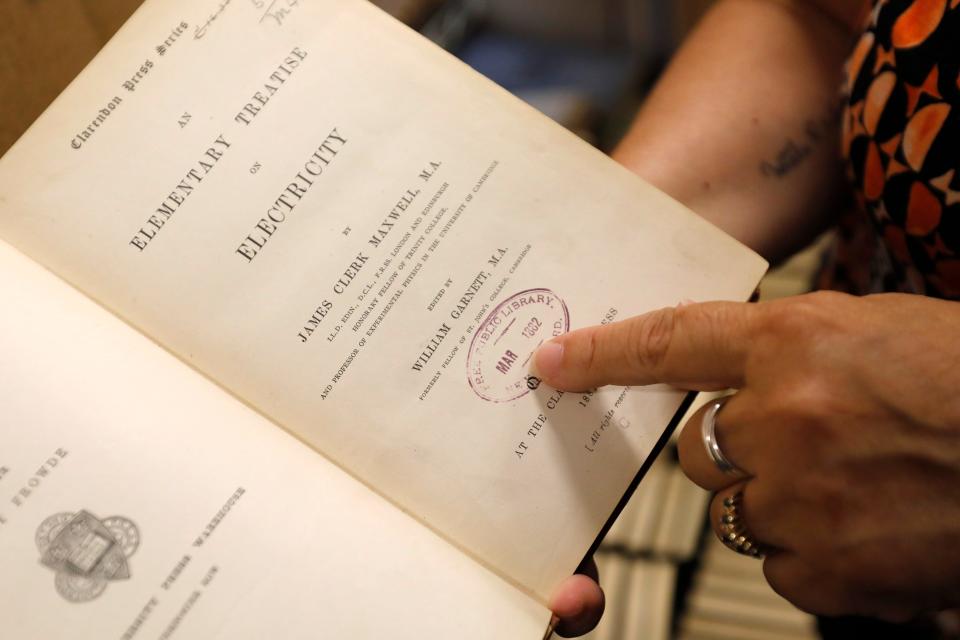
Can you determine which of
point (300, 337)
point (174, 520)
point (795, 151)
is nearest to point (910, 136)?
→ point (795, 151)

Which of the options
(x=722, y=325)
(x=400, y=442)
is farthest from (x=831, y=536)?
(x=400, y=442)

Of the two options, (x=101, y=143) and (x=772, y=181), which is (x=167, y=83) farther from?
(x=772, y=181)

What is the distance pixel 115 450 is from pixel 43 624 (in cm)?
10

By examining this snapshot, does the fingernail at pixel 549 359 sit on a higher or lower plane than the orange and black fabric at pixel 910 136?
lower

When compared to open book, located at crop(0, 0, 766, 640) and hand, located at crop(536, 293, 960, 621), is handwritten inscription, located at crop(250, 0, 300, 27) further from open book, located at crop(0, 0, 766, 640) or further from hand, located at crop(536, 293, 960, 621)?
hand, located at crop(536, 293, 960, 621)

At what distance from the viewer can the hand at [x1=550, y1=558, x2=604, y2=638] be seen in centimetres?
48

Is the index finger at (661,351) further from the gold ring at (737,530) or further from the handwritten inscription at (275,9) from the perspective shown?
the handwritten inscription at (275,9)

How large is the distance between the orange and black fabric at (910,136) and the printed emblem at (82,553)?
1.76 ft

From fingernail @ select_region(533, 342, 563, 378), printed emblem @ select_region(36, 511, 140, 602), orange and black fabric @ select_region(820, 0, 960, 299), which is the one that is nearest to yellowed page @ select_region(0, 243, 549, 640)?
printed emblem @ select_region(36, 511, 140, 602)

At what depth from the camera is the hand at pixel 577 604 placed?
0.48m

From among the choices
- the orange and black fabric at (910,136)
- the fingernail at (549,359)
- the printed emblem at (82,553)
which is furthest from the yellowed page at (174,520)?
the orange and black fabric at (910,136)

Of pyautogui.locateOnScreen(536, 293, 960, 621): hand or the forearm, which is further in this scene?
the forearm

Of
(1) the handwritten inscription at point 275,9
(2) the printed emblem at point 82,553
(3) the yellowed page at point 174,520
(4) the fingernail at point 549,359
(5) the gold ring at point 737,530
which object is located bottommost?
(2) the printed emblem at point 82,553

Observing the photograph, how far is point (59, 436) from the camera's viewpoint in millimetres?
432
